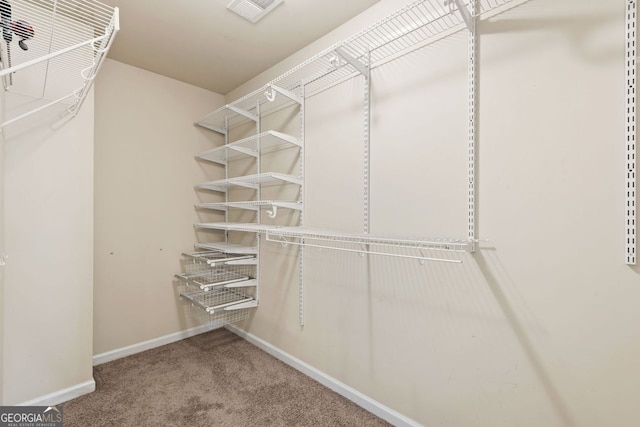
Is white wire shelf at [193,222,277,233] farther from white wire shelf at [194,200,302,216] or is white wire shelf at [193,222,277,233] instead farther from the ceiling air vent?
the ceiling air vent

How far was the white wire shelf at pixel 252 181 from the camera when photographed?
2.10 meters

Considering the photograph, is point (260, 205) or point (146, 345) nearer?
point (260, 205)

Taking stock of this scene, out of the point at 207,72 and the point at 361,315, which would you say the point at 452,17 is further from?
the point at 207,72

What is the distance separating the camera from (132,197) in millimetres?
2572

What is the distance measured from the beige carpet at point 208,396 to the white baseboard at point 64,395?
0.04m

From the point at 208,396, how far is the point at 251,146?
1.92 meters

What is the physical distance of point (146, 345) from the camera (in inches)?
103

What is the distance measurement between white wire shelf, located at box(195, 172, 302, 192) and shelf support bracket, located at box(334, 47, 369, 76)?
847mm

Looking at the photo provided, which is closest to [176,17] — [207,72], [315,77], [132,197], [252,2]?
[252,2]

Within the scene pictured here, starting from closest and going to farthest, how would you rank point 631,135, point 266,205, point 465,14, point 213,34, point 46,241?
point 631,135
point 465,14
point 46,241
point 213,34
point 266,205

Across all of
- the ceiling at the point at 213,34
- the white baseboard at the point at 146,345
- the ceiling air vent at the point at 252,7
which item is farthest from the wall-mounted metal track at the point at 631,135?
the white baseboard at the point at 146,345

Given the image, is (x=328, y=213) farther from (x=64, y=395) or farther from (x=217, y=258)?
(x=64, y=395)

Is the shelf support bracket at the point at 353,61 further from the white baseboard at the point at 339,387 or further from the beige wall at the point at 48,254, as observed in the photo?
the white baseboard at the point at 339,387

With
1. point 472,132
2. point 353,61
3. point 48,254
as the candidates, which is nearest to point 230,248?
point 48,254
